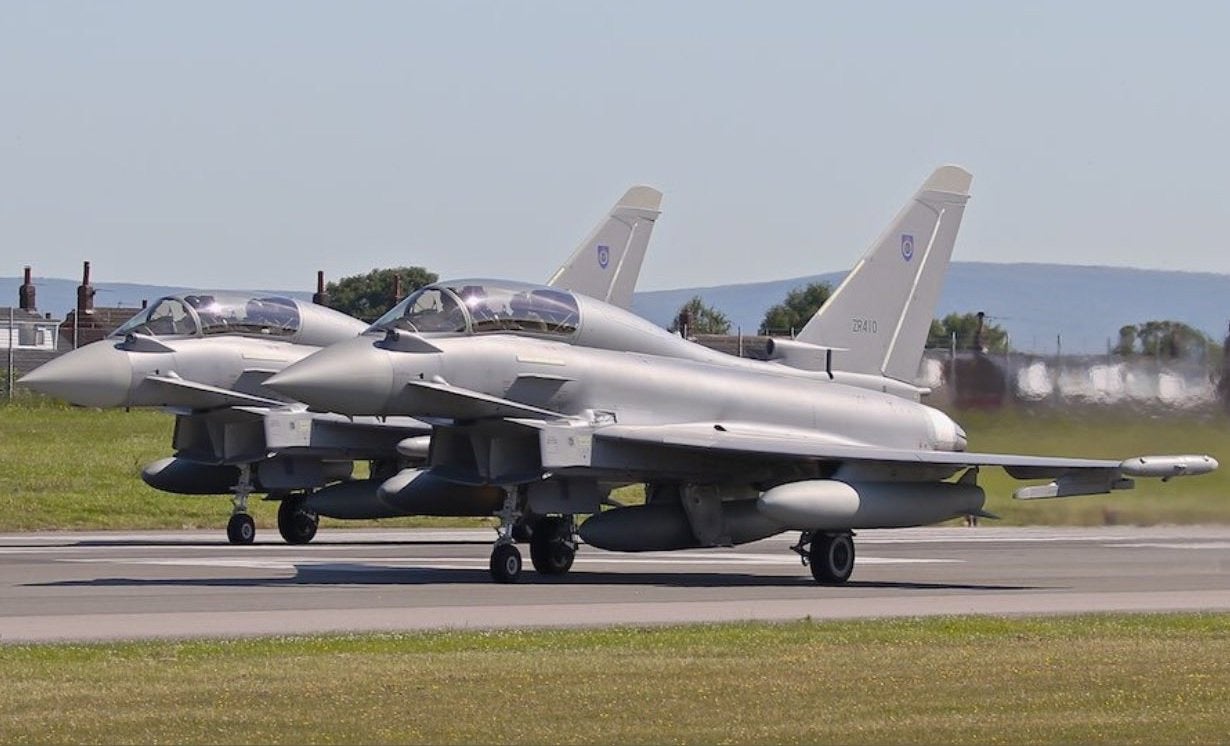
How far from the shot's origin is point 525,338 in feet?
73.4

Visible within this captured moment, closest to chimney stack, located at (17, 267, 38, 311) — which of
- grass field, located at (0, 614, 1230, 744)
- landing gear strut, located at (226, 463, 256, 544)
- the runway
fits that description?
the runway

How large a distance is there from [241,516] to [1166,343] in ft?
42.2

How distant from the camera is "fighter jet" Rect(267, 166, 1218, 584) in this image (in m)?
21.6

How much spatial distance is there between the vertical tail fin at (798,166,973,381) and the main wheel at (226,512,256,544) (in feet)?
27.7

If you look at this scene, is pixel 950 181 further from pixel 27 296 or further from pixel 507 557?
Result: pixel 27 296

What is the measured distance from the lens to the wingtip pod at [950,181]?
27609 millimetres

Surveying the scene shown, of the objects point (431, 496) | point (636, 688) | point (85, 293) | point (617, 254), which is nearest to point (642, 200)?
point (617, 254)

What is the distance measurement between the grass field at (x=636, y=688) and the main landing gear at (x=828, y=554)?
625 centimetres

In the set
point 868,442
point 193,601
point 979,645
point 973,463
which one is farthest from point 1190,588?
point 193,601

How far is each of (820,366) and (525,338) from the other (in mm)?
5040

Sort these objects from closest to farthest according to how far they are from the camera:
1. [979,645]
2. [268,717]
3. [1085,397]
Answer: [268,717]
[979,645]
[1085,397]

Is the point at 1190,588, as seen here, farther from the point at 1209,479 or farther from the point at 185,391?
the point at 185,391

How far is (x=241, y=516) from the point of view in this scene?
98.0 ft

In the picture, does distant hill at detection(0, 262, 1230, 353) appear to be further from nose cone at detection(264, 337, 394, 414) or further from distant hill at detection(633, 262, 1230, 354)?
nose cone at detection(264, 337, 394, 414)
